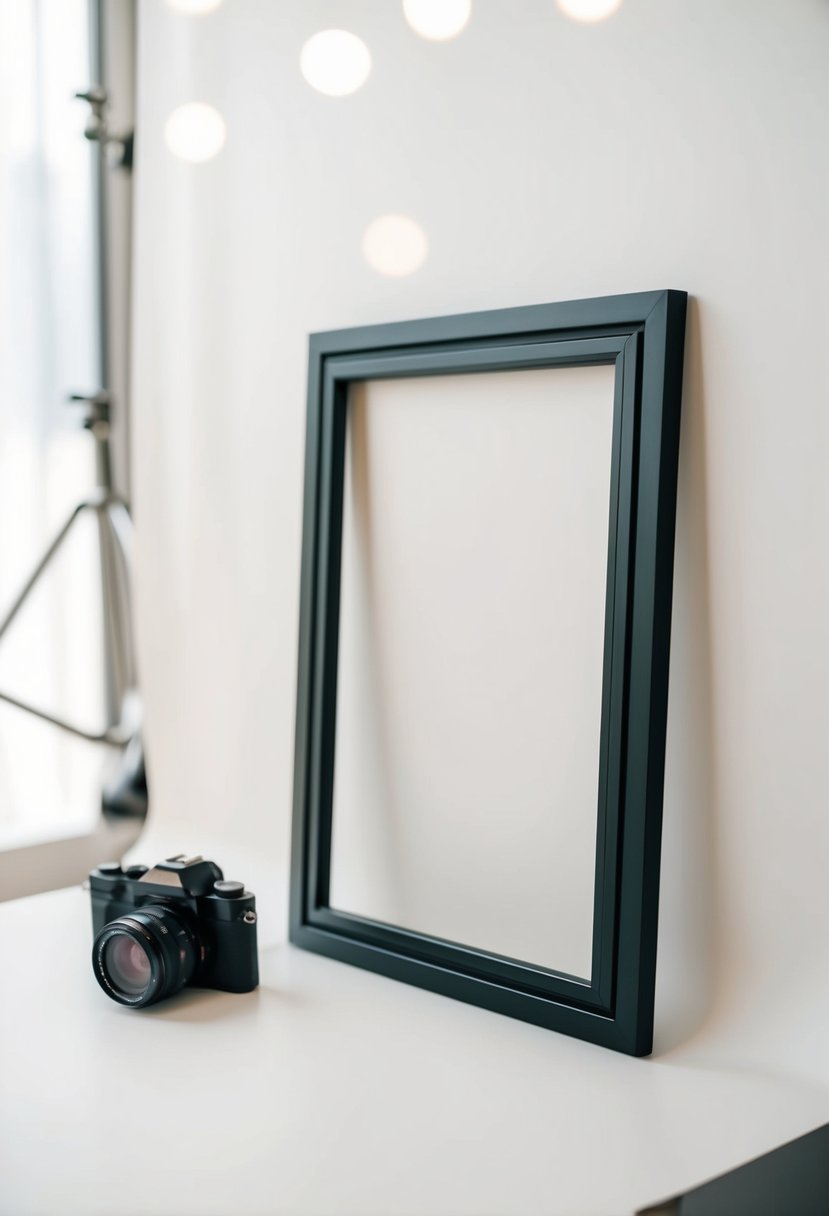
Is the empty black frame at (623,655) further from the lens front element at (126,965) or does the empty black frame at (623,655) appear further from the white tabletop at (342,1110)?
the lens front element at (126,965)

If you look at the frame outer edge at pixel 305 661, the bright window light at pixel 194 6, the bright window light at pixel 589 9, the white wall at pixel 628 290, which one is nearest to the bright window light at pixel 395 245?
the white wall at pixel 628 290

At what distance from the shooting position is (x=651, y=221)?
41.6 inches

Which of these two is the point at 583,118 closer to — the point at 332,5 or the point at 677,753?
the point at 332,5

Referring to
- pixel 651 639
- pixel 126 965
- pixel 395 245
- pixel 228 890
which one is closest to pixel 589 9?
pixel 395 245

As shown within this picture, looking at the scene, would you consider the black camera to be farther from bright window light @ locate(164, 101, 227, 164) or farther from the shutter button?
bright window light @ locate(164, 101, 227, 164)

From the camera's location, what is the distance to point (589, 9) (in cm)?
109

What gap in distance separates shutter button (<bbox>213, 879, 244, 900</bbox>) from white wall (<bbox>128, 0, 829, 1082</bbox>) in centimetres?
28

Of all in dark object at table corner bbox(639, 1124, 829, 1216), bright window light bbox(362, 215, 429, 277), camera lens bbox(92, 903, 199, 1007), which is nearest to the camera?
dark object at table corner bbox(639, 1124, 829, 1216)

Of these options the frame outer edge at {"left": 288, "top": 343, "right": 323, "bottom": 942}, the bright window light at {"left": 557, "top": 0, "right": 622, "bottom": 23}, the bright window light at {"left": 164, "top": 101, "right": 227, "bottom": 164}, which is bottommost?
the frame outer edge at {"left": 288, "top": 343, "right": 323, "bottom": 942}

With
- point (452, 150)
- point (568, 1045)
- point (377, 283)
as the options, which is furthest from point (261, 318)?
point (568, 1045)

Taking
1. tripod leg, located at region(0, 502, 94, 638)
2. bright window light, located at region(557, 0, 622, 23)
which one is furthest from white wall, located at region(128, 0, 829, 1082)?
tripod leg, located at region(0, 502, 94, 638)

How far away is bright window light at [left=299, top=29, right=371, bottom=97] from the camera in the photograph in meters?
1.30

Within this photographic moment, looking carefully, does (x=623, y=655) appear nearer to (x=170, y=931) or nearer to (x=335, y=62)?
(x=170, y=931)

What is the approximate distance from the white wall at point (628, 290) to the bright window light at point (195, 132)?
0.06 ft
